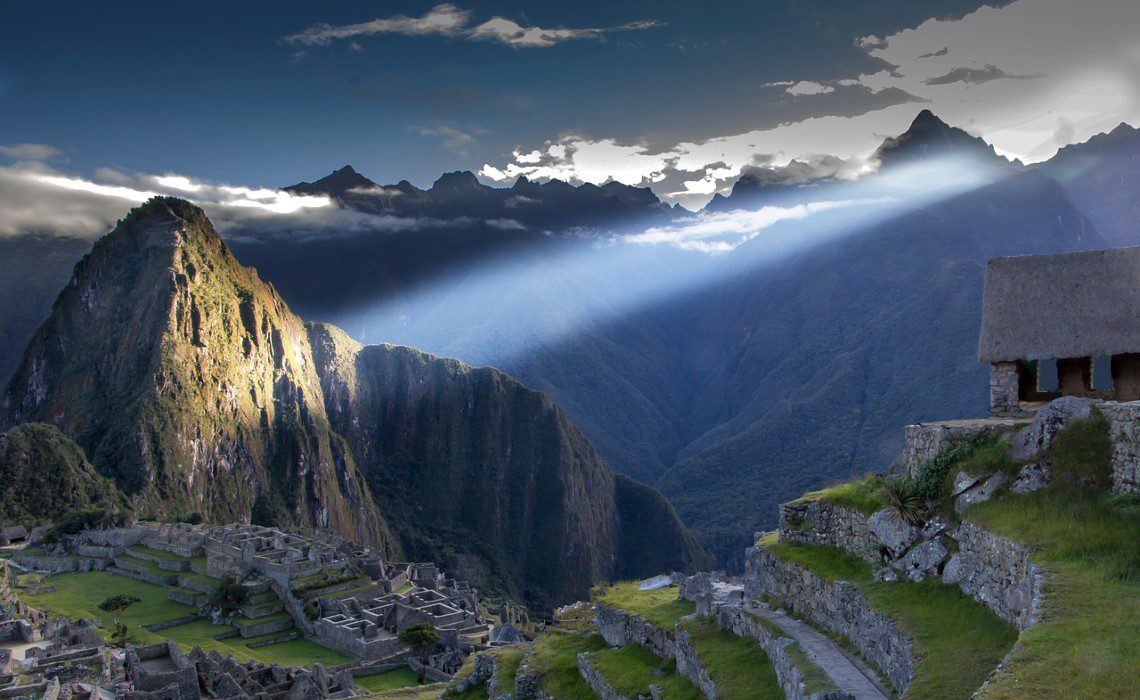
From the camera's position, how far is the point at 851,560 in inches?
598

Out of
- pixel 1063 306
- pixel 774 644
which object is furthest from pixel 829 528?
pixel 1063 306

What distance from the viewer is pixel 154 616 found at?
59.8 meters

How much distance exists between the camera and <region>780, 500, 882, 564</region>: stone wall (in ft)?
48.7

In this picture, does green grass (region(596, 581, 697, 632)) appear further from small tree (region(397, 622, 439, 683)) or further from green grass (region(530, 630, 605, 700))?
small tree (region(397, 622, 439, 683))

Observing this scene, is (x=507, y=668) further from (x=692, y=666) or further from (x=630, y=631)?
(x=692, y=666)

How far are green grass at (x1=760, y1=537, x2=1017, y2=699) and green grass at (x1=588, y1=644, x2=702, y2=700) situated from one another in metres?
4.98

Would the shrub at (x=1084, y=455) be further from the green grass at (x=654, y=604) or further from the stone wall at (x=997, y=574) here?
the green grass at (x=654, y=604)

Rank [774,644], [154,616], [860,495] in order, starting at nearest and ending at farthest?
[774,644]
[860,495]
[154,616]

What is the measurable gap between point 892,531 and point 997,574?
2864 mm

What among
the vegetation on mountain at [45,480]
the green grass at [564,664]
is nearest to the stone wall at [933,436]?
the green grass at [564,664]

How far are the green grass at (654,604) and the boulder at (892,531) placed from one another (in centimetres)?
803

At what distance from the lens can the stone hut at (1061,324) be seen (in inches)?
635

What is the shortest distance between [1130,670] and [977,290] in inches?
7431

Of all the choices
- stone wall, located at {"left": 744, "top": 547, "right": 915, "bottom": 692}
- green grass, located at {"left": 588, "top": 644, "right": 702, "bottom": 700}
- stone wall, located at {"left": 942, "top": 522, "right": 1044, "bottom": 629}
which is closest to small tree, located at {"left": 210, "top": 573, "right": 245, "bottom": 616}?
green grass, located at {"left": 588, "top": 644, "right": 702, "bottom": 700}
